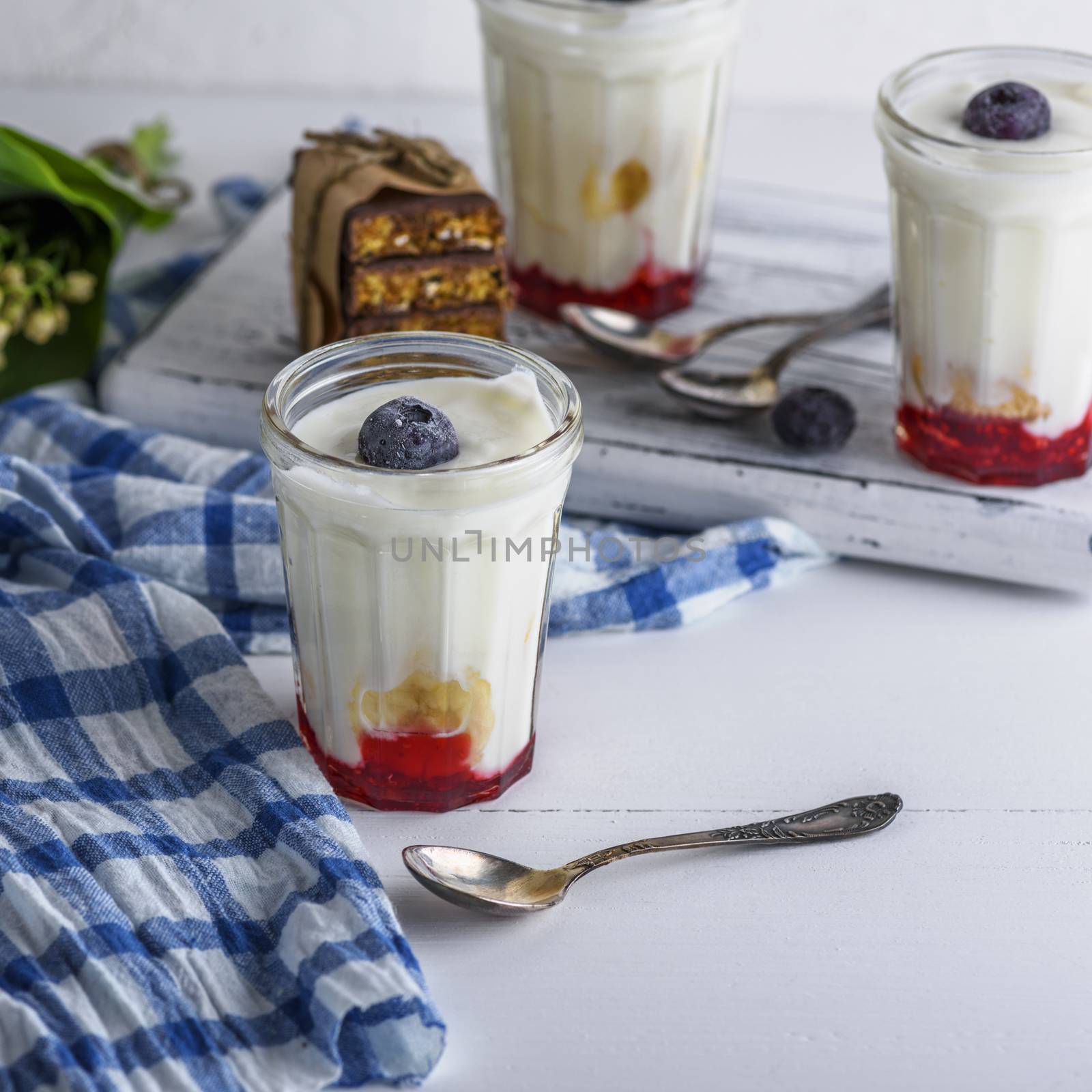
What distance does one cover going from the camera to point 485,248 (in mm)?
1504

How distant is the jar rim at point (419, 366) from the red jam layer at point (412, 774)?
0.22 metres

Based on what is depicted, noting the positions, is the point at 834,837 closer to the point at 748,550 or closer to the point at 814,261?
the point at 748,550

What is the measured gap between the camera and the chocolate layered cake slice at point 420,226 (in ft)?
4.75

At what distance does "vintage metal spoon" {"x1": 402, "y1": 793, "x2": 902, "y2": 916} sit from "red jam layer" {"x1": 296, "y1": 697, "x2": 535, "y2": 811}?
0.19 ft

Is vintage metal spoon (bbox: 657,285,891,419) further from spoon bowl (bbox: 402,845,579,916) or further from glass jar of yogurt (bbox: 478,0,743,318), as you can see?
spoon bowl (bbox: 402,845,579,916)

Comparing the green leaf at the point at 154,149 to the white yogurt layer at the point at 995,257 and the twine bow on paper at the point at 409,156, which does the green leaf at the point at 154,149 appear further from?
the white yogurt layer at the point at 995,257

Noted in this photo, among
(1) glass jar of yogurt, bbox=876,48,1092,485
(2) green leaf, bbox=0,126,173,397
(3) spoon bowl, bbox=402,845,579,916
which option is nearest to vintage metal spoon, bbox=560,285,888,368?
(1) glass jar of yogurt, bbox=876,48,1092,485

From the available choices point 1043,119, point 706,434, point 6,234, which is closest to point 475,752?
point 706,434

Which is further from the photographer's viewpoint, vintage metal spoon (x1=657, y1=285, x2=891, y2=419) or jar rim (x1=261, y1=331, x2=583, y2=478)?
vintage metal spoon (x1=657, y1=285, x2=891, y2=419)

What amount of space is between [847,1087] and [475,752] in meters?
0.36

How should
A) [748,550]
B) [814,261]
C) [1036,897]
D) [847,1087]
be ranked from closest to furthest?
[847,1087]
[1036,897]
[748,550]
[814,261]

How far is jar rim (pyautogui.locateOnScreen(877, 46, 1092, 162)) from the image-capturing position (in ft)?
4.17

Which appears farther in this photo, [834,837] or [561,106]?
[561,106]

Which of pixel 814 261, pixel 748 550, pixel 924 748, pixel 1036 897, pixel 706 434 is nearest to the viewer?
pixel 1036 897
